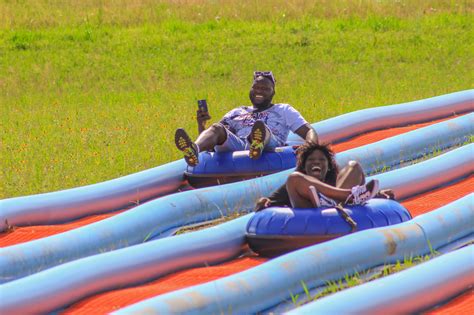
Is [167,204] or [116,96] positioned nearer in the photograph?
[167,204]

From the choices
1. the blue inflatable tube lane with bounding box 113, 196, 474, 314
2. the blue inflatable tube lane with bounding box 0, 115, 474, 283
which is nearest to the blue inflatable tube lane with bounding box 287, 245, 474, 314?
the blue inflatable tube lane with bounding box 113, 196, 474, 314

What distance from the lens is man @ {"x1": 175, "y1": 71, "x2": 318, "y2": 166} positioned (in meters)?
8.30

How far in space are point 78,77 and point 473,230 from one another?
1066 cm

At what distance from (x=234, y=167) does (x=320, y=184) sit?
204 centimetres

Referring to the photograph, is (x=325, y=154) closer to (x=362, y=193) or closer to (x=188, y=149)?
(x=362, y=193)

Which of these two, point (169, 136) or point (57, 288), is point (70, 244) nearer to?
point (57, 288)

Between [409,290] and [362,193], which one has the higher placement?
[362,193]

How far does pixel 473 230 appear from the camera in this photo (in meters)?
6.77

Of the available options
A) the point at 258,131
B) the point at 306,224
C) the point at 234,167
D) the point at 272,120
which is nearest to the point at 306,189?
the point at 306,224

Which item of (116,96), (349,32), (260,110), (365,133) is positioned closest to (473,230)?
(260,110)

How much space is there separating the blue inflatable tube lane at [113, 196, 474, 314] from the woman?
14.5 inches

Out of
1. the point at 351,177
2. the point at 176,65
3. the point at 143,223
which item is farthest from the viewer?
the point at 176,65

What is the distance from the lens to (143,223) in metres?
7.02

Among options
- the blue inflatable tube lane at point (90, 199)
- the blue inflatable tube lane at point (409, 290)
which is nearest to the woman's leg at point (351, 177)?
the blue inflatable tube lane at point (409, 290)
